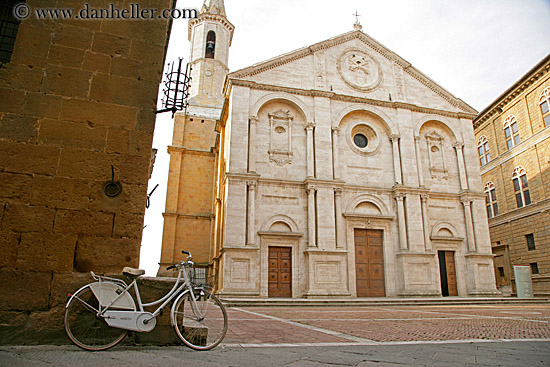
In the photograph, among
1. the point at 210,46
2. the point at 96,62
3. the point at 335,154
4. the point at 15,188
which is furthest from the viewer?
the point at 210,46

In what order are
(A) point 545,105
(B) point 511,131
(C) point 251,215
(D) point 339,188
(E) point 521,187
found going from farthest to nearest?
1. (B) point 511,131
2. (E) point 521,187
3. (A) point 545,105
4. (D) point 339,188
5. (C) point 251,215

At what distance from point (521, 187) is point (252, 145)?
2060cm

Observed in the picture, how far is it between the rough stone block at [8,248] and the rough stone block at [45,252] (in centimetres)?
5

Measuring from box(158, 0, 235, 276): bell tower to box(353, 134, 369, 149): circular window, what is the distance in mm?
9661

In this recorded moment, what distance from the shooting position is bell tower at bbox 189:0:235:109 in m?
30.0

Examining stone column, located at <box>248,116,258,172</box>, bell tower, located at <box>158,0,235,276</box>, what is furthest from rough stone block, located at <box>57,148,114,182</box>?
bell tower, located at <box>158,0,235,276</box>

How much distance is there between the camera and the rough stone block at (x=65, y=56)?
15.8 feet

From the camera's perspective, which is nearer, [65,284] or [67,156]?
[65,284]

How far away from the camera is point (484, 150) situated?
3278 centimetres

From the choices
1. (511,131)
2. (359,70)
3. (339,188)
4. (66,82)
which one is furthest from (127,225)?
(511,131)

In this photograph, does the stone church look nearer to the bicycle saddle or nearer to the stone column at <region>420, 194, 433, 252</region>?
the stone column at <region>420, 194, 433, 252</region>

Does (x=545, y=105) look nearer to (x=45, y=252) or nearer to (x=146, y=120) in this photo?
(x=146, y=120)

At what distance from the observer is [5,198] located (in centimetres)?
424

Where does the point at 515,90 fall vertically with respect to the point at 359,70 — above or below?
above
